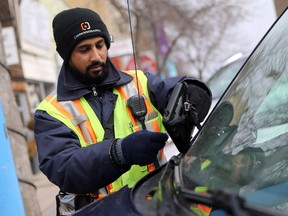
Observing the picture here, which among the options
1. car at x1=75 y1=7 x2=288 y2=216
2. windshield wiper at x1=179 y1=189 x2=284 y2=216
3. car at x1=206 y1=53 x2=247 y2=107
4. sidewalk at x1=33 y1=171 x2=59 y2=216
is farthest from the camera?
sidewalk at x1=33 y1=171 x2=59 y2=216

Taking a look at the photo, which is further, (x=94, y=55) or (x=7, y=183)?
(x=7, y=183)

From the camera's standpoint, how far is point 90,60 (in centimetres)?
243

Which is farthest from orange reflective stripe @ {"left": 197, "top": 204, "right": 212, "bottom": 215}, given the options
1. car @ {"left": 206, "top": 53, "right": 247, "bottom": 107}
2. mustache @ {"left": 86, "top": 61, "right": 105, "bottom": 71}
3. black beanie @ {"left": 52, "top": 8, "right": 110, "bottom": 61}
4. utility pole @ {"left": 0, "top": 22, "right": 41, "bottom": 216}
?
car @ {"left": 206, "top": 53, "right": 247, "bottom": 107}

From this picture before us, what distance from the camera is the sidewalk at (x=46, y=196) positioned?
689cm

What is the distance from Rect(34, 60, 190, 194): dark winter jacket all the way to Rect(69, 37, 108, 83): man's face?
36mm

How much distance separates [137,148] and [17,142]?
109 inches

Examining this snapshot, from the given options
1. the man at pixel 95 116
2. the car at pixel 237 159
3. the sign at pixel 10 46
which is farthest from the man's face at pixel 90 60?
the sign at pixel 10 46

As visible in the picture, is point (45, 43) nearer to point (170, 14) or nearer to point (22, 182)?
point (170, 14)

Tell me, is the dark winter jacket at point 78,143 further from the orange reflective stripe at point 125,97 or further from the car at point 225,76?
the car at point 225,76

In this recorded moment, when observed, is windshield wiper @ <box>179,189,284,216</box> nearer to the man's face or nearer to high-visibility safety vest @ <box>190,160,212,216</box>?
high-visibility safety vest @ <box>190,160,212,216</box>

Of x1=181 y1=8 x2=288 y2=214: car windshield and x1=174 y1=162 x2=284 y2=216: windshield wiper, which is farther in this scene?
x1=181 y1=8 x2=288 y2=214: car windshield

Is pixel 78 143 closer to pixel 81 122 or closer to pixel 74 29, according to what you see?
pixel 81 122

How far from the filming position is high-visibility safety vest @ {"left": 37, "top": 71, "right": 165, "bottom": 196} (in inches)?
90.0

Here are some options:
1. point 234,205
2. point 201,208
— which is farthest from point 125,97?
point 234,205
